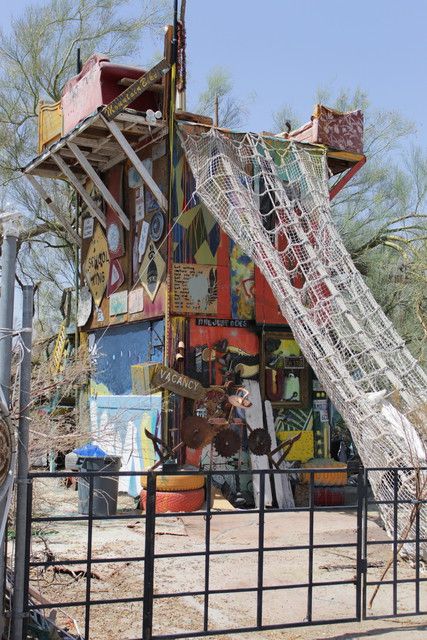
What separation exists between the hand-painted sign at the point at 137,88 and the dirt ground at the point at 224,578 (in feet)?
19.8

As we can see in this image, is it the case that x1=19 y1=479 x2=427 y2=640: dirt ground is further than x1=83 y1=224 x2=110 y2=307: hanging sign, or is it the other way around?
x1=83 y1=224 x2=110 y2=307: hanging sign

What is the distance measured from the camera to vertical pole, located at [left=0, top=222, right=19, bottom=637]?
4.71 metres

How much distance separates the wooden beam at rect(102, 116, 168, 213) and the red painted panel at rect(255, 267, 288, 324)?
6.63 feet

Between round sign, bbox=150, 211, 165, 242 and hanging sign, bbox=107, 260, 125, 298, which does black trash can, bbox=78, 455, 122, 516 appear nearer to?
round sign, bbox=150, 211, 165, 242

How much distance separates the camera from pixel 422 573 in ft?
27.7

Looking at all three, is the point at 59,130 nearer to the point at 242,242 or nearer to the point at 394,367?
the point at 242,242

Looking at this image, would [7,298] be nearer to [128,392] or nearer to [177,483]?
[177,483]

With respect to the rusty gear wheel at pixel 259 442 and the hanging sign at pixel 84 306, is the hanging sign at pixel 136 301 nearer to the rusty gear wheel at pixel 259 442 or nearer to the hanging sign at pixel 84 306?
the hanging sign at pixel 84 306

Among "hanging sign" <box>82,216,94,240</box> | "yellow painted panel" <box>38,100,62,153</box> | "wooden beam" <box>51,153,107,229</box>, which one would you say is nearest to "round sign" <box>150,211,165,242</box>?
"wooden beam" <box>51,153,107,229</box>

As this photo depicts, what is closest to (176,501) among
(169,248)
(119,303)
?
(169,248)

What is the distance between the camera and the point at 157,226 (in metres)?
13.1

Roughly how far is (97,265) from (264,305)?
3.88m

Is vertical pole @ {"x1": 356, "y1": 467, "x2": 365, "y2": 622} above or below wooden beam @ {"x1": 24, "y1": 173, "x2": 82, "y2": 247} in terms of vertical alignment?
below

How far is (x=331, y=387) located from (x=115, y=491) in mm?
3677
